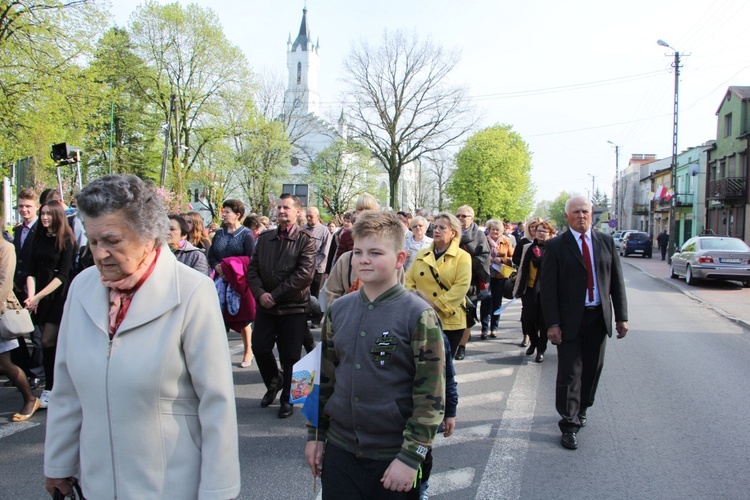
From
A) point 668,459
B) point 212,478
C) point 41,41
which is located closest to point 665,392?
point 668,459

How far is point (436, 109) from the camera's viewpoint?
4244 cm

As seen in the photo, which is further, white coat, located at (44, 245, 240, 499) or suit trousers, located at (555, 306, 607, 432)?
suit trousers, located at (555, 306, 607, 432)

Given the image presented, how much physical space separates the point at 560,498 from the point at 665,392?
326 cm

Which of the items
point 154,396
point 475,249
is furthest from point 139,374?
point 475,249

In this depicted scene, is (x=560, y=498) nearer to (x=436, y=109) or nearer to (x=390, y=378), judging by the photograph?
(x=390, y=378)

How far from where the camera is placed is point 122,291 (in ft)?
6.70

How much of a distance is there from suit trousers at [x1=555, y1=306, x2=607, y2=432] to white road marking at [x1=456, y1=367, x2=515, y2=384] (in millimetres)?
1912

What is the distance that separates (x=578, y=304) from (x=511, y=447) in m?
1.30

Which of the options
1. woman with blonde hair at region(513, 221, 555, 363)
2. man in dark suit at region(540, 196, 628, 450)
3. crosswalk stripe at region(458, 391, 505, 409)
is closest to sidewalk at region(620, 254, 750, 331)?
woman with blonde hair at region(513, 221, 555, 363)

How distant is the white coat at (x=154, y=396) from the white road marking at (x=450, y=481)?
2.22 m

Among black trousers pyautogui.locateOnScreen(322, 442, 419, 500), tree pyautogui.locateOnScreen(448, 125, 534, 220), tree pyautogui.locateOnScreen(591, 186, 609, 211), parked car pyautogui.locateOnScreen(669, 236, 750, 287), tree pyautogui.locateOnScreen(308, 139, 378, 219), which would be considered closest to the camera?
black trousers pyautogui.locateOnScreen(322, 442, 419, 500)

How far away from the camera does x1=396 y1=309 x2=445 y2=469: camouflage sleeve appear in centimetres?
224

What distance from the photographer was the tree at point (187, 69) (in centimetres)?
3403

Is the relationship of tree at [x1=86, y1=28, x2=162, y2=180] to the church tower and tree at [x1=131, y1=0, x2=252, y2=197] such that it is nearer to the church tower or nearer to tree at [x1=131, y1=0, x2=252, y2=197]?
tree at [x1=131, y1=0, x2=252, y2=197]
